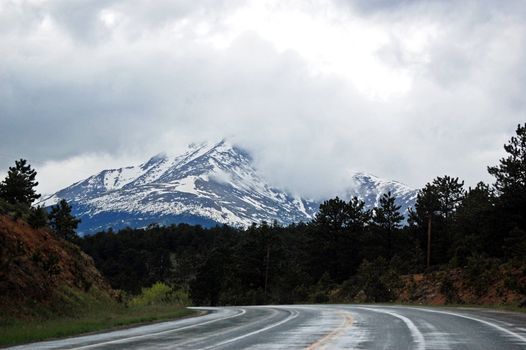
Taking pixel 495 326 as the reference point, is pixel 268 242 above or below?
above

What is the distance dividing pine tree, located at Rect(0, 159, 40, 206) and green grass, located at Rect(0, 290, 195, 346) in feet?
43.1

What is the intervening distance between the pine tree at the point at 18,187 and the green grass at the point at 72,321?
13133mm

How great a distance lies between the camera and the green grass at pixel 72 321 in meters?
16.7

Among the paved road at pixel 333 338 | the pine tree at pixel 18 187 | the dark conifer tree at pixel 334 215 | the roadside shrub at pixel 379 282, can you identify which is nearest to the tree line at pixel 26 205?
the pine tree at pixel 18 187

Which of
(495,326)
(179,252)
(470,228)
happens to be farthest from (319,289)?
(179,252)

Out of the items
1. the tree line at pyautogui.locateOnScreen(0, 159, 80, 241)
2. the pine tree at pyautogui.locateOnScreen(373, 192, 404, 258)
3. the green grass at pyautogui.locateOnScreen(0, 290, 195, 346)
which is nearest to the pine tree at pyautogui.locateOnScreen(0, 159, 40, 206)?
the tree line at pyautogui.locateOnScreen(0, 159, 80, 241)

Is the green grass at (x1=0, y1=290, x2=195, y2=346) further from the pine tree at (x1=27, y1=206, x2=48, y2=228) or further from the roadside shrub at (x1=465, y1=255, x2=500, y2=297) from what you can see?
the roadside shrub at (x1=465, y1=255, x2=500, y2=297)

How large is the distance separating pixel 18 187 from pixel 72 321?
22909 millimetres

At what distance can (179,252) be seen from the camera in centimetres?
15900

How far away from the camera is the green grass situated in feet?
54.9

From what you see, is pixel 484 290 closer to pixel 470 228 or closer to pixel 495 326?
pixel 470 228

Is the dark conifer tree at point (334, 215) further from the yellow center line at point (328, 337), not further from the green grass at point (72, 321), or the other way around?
the yellow center line at point (328, 337)

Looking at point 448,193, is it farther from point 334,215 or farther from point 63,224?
point 63,224

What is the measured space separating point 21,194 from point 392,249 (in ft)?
180
